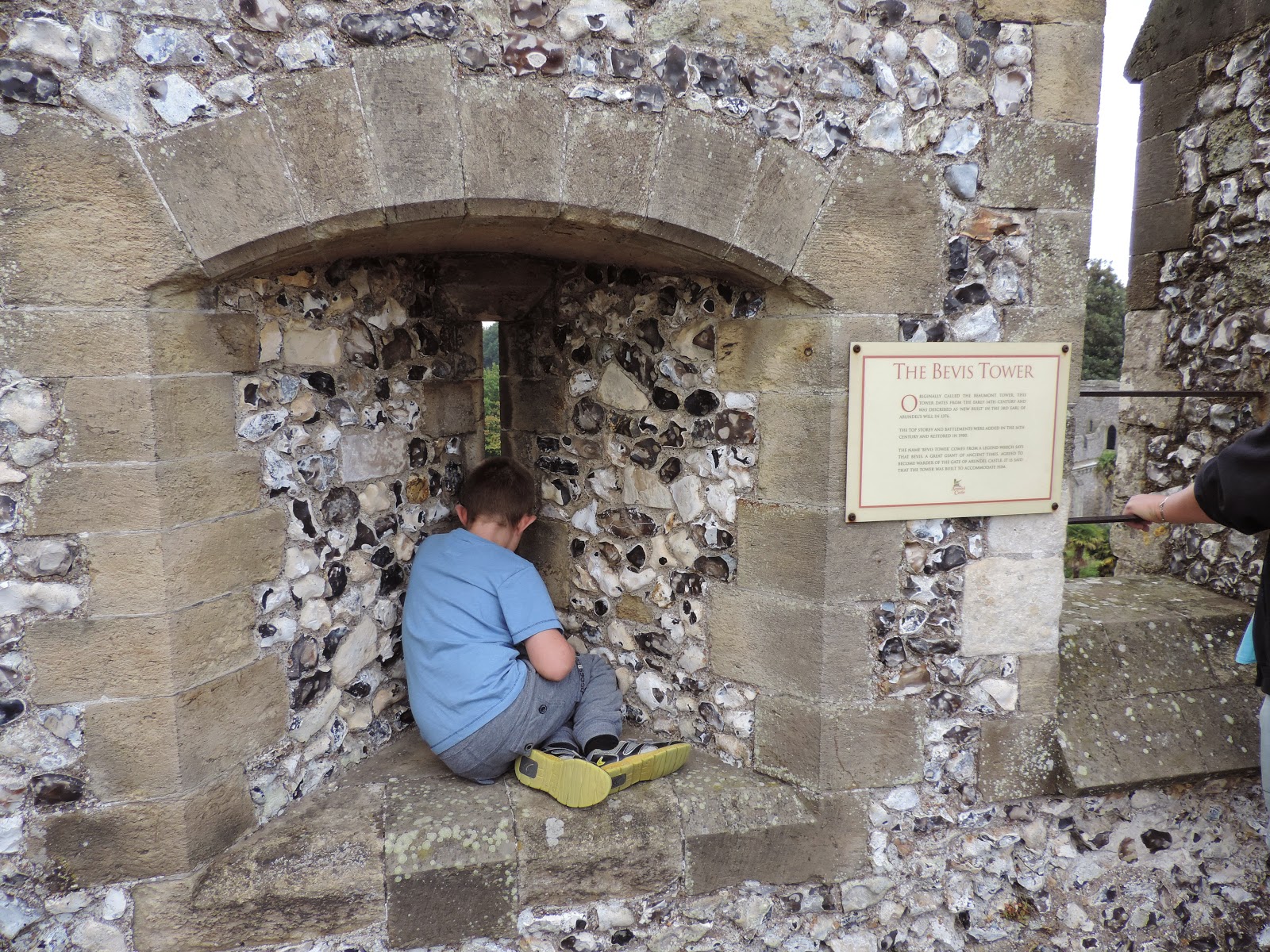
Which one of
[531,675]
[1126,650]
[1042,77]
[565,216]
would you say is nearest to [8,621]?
[531,675]

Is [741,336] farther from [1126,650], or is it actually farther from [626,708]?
[1126,650]

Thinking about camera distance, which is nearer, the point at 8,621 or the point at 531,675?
the point at 8,621

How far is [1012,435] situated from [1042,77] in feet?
3.35

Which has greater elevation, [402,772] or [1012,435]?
[1012,435]

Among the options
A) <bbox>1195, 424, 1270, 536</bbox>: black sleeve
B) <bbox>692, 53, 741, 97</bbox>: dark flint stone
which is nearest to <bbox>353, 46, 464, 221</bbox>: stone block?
<bbox>692, 53, 741, 97</bbox>: dark flint stone

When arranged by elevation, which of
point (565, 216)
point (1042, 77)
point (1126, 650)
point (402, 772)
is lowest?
point (402, 772)

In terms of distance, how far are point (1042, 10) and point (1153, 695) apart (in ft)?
7.15

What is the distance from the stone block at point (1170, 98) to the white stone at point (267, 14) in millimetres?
3254

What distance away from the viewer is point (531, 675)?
2709 mm

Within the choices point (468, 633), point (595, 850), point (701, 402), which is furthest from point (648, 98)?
point (595, 850)

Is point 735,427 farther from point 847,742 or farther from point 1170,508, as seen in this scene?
point 1170,508

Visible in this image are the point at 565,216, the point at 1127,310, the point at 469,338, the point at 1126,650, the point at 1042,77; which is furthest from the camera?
the point at 1127,310

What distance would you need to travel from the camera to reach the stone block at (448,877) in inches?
92.4

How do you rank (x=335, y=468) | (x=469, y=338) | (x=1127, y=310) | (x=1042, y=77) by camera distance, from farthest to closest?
(x=1127, y=310) → (x=469, y=338) → (x=335, y=468) → (x=1042, y=77)
